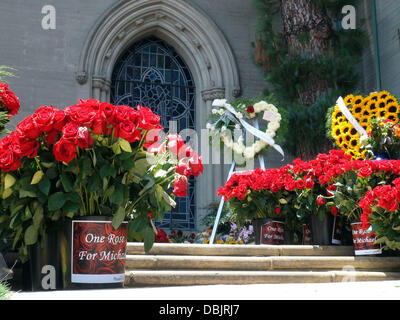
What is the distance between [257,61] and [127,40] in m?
2.37

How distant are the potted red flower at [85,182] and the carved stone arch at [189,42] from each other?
6730 millimetres

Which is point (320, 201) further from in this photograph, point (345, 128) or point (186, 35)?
point (186, 35)

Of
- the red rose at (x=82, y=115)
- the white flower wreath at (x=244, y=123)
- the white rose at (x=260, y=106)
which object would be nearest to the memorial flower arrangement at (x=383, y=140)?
the white flower wreath at (x=244, y=123)

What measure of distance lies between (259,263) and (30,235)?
5.90 ft

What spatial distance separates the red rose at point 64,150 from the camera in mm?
2701

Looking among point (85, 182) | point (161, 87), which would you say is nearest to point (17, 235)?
point (85, 182)

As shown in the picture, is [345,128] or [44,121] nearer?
[44,121]

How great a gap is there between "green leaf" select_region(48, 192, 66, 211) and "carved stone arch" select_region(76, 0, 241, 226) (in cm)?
687

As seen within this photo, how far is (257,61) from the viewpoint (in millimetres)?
10070

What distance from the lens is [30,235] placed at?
2904 mm

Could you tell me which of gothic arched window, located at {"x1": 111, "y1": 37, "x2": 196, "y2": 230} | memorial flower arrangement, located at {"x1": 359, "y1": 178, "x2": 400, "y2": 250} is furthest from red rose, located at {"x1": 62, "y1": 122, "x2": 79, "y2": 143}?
gothic arched window, located at {"x1": 111, "y1": 37, "x2": 196, "y2": 230}

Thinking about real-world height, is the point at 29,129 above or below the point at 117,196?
above

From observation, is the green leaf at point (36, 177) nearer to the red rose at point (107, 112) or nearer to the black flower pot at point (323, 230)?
the red rose at point (107, 112)

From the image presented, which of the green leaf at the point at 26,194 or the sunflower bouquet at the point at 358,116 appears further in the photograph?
the sunflower bouquet at the point at 358,116
